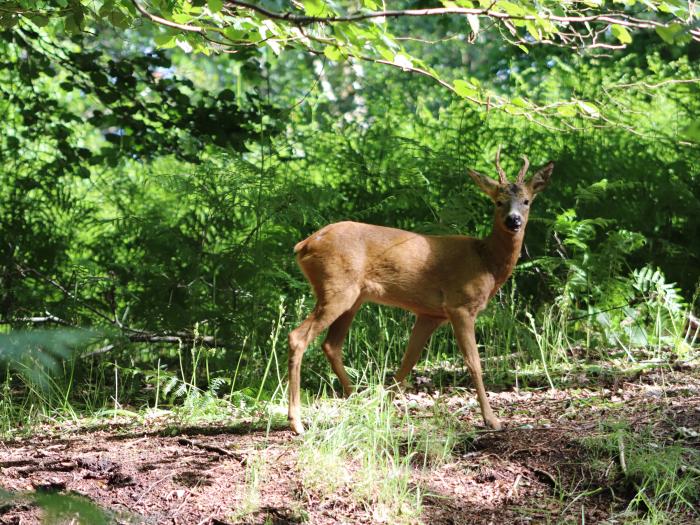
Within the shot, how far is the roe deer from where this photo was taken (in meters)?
4.94

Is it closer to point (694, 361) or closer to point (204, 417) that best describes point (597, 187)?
point (694, 361)

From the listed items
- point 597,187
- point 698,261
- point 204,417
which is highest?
point 597,187

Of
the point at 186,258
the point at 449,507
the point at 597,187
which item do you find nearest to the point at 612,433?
the point at 449,507

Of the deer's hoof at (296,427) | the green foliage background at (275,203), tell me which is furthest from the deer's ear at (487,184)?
the deer's hoof at (296,427)

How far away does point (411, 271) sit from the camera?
5.14 metres

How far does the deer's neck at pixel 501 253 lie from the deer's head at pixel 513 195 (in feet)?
0.19

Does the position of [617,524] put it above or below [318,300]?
below

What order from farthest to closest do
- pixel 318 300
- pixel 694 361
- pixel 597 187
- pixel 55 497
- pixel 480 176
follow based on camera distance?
pixel 597 187 → pixel 694 361 → pixel 480 176 → pixel 318 300 → pixel 55 497

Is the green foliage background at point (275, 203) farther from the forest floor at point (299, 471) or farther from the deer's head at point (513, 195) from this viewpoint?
the forest floor at point (299, 471)

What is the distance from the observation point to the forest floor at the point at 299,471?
350 centimetres

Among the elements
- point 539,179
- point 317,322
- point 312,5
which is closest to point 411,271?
point 317,322

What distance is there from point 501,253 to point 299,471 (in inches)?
79.7

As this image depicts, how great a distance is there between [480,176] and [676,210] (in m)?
2.73

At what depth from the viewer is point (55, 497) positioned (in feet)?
3.28
